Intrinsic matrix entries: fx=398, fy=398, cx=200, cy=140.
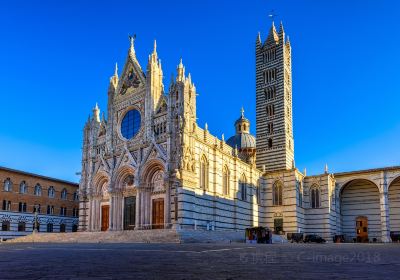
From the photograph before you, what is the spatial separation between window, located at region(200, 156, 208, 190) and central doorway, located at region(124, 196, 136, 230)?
752cm

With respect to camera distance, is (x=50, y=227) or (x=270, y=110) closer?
(x=50, y=227)

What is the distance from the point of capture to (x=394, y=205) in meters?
53.2

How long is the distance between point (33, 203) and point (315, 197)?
36972 millimetres

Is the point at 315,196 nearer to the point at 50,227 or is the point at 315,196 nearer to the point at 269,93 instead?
the point at 269,93

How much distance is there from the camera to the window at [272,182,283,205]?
1998 inches

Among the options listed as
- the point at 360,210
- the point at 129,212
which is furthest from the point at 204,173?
the point at 360,210

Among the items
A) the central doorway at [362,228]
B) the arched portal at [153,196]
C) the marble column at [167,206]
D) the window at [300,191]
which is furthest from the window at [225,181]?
the central doorway at [362,228]

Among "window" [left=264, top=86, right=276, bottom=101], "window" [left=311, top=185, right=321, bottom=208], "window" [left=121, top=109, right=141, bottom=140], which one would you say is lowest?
"window" [left=311, top=185, right=321, bottom=208]

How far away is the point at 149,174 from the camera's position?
40.0 metres

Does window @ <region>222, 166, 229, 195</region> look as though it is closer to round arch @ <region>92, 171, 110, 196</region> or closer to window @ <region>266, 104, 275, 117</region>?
round arch @ <region>92, 171, 110, 196</region>

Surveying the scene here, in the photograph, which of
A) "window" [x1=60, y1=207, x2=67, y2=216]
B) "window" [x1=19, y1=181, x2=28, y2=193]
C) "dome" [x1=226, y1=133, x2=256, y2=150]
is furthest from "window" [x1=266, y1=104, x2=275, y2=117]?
"window" [x1=19, y1=181, x2=28, y2=193]

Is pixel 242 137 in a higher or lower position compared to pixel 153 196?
higher

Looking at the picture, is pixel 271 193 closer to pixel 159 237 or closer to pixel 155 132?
pixel 155 132

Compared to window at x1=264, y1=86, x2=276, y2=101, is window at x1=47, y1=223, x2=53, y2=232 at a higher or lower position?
lower
